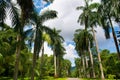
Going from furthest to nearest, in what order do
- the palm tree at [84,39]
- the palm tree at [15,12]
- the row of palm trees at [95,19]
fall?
the palm tree at [84,39] → the row of palm trees at [95,19] → the palm tree at [15,12]

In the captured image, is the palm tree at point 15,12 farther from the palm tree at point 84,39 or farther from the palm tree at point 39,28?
the palm tree at point 84,39

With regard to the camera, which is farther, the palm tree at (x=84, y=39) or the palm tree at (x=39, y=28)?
the palm tree at (x=84, y=39)

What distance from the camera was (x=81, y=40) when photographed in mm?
55250

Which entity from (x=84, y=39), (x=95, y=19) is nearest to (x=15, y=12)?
(x=95, y=19)

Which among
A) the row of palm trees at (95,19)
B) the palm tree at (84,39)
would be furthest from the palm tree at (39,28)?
the palm tree at (84,39)

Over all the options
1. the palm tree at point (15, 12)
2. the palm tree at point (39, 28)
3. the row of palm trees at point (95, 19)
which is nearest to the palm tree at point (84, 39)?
the row of palm trees at point (95, 19)

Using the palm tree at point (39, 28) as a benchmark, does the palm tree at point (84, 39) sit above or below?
above

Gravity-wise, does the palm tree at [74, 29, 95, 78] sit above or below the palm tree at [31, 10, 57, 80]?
above

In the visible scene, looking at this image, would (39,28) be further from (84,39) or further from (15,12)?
(84,39)

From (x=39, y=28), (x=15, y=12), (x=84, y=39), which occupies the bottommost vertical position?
(x=15, y=12)

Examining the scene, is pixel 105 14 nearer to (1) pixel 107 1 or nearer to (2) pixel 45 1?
(1) pixel 107 1

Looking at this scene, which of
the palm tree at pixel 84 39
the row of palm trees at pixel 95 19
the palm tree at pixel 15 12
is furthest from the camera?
the palm tree at pixel 84 39

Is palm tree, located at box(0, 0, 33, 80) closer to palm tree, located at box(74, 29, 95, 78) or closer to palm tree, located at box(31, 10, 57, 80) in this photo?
palm tree, located at box(31, 10, 57, 80)

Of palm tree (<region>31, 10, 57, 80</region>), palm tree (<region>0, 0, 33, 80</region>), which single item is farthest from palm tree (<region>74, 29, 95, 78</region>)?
palm tree (<region>0, 0, 33, 80</region>)
